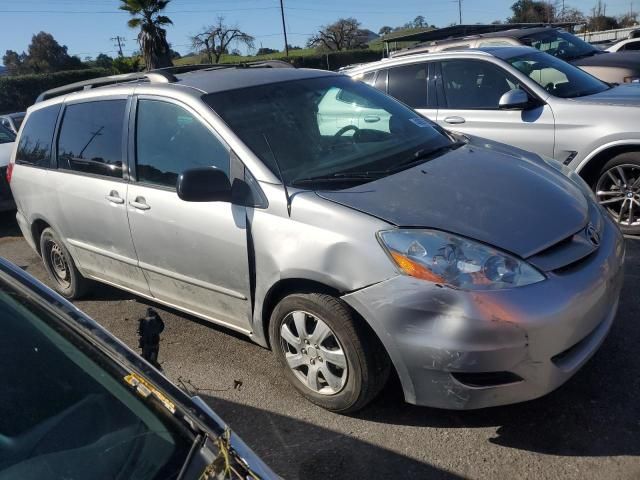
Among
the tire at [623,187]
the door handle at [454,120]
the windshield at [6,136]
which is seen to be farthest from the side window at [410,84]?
the windshield at [6,136]

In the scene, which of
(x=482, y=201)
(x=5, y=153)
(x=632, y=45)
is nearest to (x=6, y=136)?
(x=5, y=153)

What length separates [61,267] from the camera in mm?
5207

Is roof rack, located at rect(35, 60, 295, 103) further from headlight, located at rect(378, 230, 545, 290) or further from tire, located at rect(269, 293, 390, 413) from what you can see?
headlight, located at rect(378, 230, 545, 290)

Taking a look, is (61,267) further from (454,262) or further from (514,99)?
(514,99)

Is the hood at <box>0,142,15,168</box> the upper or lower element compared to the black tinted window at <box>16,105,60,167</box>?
lower

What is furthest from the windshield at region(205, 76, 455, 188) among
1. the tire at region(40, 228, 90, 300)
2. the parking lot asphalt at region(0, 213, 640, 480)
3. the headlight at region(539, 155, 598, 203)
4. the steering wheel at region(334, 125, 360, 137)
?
the tire at region(40, 228, 90, 300)

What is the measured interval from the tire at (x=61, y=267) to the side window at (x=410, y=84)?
144 inches

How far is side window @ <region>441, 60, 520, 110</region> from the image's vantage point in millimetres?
5906

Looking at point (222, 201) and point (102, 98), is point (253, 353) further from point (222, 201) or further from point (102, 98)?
point (102, 98)

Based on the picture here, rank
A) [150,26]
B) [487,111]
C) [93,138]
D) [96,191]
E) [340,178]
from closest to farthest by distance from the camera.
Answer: [340,178] → [96,191] → [93,138] → [487,111] → [150,26]

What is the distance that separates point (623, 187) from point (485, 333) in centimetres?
340

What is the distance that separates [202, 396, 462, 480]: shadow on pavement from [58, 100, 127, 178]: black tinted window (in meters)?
1.95

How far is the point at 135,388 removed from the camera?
165cm

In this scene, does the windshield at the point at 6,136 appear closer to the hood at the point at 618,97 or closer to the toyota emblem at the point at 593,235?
the hood at the point at 618,97
